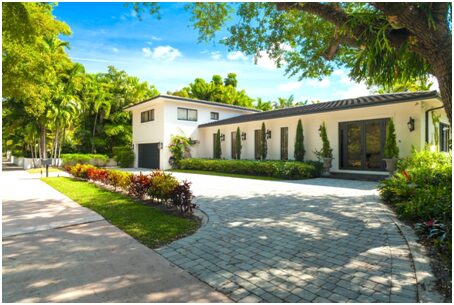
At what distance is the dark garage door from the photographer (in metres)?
23.4

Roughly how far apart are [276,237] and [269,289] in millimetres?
1812

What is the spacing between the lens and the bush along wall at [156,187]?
671 cm

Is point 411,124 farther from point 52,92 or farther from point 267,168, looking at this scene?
point 52,92

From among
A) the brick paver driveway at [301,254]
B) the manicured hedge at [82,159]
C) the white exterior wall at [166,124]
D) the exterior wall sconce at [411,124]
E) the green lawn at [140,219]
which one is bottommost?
the brick paver driveway at [301,254]

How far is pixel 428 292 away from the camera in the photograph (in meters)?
3.00

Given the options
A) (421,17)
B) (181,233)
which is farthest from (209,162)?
(421,17)

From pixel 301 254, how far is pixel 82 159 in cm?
2538

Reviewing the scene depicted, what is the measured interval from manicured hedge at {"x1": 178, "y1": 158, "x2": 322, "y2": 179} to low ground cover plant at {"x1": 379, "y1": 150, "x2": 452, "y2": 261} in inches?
223

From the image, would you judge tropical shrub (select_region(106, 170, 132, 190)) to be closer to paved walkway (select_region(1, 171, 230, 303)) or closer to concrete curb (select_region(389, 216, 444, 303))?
paved walkway (select_region(1, 171, 230, 303))

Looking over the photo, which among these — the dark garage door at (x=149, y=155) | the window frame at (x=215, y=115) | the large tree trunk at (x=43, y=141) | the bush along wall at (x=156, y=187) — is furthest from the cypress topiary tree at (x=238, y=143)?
the large tree trunk at (x=43, y=141)

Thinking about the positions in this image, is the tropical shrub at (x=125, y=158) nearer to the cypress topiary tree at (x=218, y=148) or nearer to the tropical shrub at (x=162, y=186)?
the cypress topiary tree at (x=218, y=148)

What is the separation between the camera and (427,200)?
566 centimetres

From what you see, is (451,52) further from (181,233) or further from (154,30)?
(154,30)

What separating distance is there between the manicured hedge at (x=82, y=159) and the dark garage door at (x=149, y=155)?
4.27m
